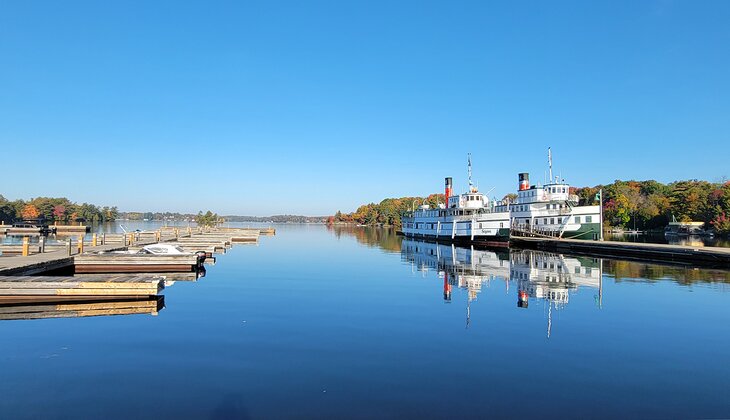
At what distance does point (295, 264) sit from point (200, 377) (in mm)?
32650

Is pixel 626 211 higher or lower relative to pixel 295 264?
higher

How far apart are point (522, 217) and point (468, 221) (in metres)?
9.39

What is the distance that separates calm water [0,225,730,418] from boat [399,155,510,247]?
46.8 meters

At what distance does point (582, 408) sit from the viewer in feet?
32.6

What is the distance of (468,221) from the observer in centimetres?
8025

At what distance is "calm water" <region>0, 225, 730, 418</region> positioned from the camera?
32.5 feet

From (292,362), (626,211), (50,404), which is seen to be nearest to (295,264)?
(292,362)

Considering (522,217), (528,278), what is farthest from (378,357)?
(522,217)

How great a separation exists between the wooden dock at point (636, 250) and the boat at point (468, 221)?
132 inches

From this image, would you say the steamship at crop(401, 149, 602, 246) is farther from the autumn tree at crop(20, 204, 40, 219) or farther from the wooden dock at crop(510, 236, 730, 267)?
the autumn tree at crop(20, 204, 40, 219)

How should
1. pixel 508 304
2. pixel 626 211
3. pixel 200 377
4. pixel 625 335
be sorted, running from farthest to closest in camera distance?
1. pixel 626 211
2. pixel 508 304
3. pixel 625 335
4. pixel 200 377

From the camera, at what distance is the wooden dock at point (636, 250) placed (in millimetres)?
43625

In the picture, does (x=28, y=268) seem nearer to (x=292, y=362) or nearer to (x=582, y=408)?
(x=292, y=362)

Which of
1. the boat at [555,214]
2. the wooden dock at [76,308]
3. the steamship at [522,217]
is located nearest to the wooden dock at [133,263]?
the wooden dock at [76,308]
